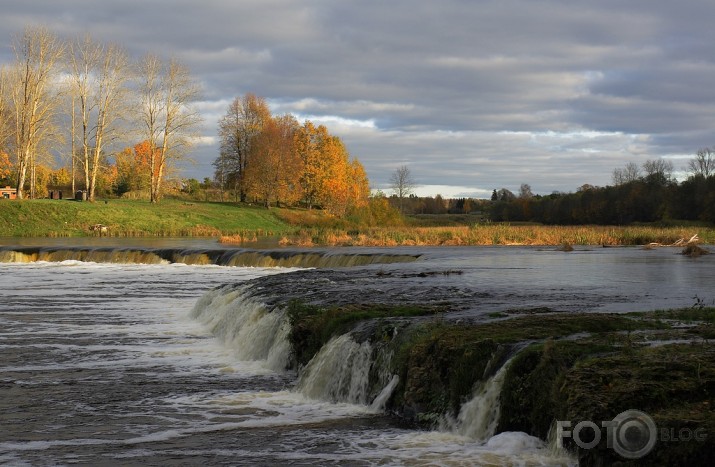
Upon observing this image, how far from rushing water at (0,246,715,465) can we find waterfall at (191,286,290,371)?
0.05 metres

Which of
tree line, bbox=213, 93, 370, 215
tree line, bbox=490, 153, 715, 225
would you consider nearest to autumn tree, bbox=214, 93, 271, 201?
tree line, bbox=213, 93, 370, 215

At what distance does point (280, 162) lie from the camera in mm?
78812

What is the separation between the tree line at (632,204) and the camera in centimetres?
7344

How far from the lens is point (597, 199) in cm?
9125

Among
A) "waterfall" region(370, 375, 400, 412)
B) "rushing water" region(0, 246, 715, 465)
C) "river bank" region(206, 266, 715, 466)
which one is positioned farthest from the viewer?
"waterfall" region(370, 375, 400, 412)

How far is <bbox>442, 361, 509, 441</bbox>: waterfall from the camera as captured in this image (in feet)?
28.3

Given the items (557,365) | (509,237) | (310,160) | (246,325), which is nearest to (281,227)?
(310,160)

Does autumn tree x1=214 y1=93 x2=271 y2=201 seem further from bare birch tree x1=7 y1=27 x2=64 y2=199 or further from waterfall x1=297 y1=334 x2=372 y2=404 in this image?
waterfall x1=297 y1=334 x2=372 y2=404

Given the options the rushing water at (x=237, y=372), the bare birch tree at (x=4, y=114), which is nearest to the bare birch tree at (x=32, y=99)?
the bare birch tree at (x=4, y=114)

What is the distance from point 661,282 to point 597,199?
2947 inches

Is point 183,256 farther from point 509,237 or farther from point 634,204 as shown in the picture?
→ point 634,204

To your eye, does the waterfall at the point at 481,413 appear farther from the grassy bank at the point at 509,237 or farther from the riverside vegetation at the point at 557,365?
the grassy bank at the point at 509,237

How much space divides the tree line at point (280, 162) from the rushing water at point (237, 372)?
52696 mm

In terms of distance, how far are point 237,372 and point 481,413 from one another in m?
5.82
